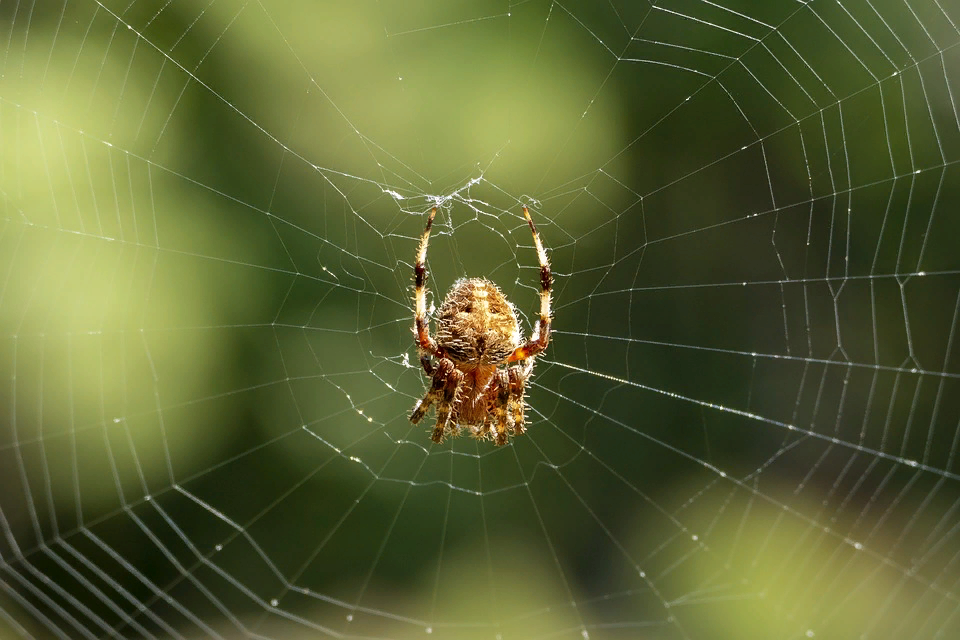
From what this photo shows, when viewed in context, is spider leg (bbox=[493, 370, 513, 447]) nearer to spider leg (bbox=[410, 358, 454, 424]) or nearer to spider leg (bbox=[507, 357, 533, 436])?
spider leg (bbox=[507, 357, 533, 436])

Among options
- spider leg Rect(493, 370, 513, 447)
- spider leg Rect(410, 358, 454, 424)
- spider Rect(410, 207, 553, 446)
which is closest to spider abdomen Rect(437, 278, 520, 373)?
spider Rect(410, 207, 553, 446)

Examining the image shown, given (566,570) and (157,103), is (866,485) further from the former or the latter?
(157,103)

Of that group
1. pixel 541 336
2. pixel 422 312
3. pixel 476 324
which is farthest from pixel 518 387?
pixel 422 312

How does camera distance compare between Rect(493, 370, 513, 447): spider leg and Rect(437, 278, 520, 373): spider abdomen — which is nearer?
Rect(437, 278, 520, 373): spider abdomen

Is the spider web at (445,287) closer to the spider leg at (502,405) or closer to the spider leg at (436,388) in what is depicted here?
the spider leg at (502,405)

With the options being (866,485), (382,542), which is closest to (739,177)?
(866,485)

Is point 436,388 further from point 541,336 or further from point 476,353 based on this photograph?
point 541,336

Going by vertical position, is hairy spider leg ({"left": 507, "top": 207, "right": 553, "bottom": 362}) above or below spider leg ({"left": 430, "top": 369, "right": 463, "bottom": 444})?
above

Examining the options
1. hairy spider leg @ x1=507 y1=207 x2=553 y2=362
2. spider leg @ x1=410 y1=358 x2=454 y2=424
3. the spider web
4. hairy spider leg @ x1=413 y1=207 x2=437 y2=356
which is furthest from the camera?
the spider web

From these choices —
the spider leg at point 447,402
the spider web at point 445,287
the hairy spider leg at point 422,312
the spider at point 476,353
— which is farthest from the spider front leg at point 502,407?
the spider web at point 445,287
